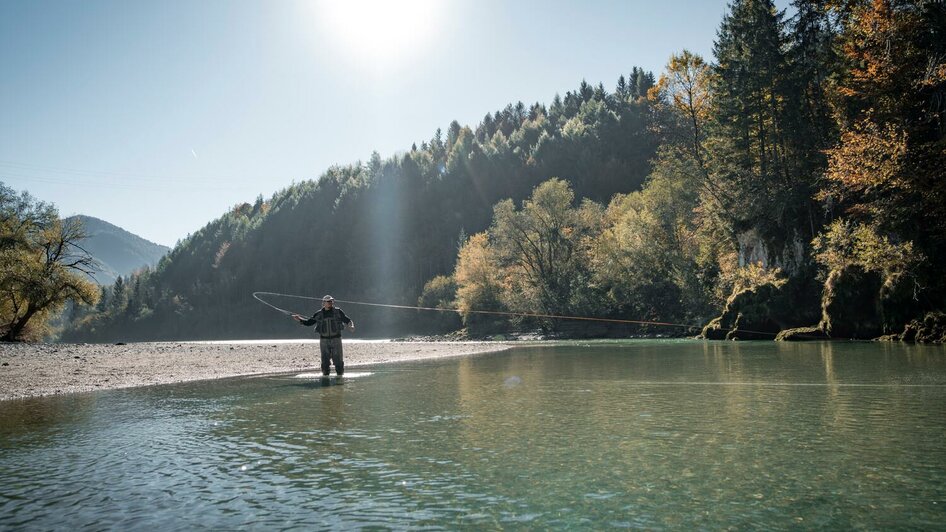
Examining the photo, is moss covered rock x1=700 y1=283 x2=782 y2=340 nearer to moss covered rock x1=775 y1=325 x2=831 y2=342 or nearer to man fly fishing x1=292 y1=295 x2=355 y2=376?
moss covered rock x1=775 y1=325 x2=831 y2=342

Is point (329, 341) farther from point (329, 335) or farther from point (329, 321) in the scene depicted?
point (329, 321)

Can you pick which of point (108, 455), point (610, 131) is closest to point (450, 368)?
point (108, 455)

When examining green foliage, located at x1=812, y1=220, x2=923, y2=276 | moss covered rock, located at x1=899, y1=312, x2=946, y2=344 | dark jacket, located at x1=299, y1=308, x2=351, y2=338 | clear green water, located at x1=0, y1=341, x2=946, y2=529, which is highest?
green foliage, located at x1=812, y1=220, x2=923, y2=276

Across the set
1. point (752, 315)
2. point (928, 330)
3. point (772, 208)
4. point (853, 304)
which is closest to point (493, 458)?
point (928, 330)

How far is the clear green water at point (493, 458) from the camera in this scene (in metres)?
5.33

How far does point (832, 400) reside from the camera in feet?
36.7

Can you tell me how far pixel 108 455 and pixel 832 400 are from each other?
1165 centimetres

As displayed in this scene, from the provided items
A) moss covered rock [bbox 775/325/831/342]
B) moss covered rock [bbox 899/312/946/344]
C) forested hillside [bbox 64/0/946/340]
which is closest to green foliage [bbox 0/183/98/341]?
forested hillside [bbox 64/0/946/340]

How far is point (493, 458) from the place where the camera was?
24.3 feet

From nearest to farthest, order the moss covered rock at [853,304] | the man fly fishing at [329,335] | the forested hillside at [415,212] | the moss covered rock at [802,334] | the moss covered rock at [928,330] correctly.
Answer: the man fly fishing at [329,335] < the moss covered rock at [928,330] < the moss covered rock at [853,304] < the moss covered rock at [802,334] < the forested hillside at [415,212]

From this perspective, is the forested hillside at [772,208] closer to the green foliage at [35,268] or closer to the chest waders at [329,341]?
the chest waders at [329,341]

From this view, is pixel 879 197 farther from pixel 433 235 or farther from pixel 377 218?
pixel 377 218

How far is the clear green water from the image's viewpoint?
533cm

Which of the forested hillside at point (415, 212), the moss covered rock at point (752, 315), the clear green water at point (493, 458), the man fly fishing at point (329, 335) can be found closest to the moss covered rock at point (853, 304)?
the moss covered rock at point (752, 315)
